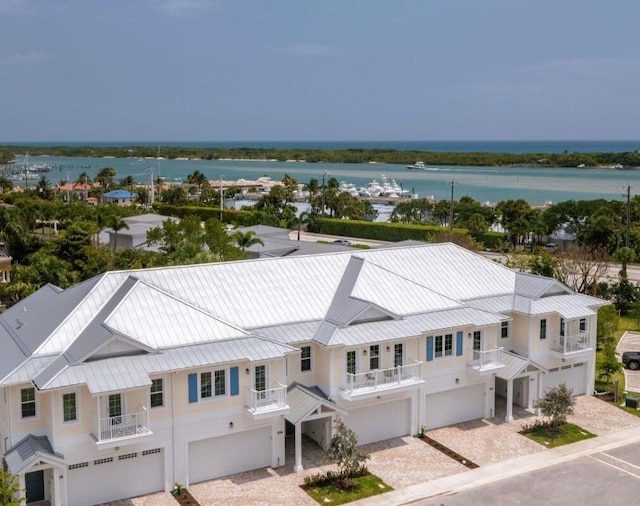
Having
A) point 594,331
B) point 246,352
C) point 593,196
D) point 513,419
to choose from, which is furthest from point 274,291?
point 593,196

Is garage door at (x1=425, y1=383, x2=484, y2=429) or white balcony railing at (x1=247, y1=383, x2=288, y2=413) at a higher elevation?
white balcony railing at (x1=247, y1=383, x2=288, y2=413)

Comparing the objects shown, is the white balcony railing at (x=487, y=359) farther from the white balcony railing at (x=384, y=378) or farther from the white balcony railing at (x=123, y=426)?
the white balcony railing at (x=123, y=426)

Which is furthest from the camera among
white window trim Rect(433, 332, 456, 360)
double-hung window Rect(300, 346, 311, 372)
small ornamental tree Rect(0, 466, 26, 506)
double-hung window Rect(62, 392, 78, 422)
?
white window trim Rect(433, 332, 456, 360)

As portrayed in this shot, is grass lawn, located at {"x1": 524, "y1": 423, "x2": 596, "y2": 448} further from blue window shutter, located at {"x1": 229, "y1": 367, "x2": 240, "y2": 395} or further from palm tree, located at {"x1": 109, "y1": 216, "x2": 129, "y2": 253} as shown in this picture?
palm tree, located at {"x1": 109, "y1": 216, "x2": 129, "y2": 253}

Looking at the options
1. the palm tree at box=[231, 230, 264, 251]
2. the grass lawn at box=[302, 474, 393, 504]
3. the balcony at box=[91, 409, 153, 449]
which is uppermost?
the palm tree at box=[231, 230, 264, 251]

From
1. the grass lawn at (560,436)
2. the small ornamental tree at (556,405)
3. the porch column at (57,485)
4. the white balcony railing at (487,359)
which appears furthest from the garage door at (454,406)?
the porch column at (57,485)

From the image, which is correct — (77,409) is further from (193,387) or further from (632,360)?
(632,360)

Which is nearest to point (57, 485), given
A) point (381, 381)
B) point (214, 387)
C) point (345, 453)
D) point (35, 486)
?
point (35, 486)

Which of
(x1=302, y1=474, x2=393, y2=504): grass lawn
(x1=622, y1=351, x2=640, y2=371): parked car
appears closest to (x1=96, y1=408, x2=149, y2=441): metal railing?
(x1=302, y1=474, x2=393, y2=504): grass lawn
